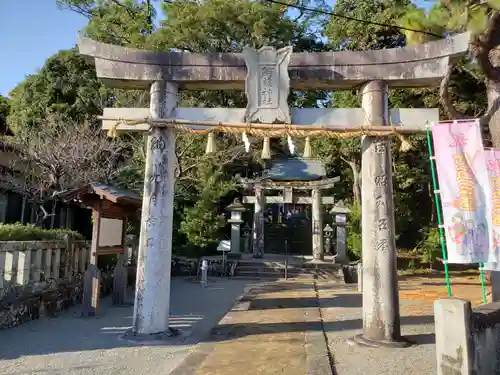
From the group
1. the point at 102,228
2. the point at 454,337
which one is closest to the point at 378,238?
the point at 454,337

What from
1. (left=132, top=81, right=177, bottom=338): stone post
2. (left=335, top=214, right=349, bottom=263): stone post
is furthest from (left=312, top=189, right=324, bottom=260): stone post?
(left=132, top=81, right=177, bottom=338): stone post

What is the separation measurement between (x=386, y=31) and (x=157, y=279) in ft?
53.5

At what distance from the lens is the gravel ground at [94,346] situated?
5.36 meters

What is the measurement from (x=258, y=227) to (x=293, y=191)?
303cm

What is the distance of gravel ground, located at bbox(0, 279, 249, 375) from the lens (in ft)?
17.6

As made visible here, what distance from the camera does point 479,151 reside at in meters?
5.74

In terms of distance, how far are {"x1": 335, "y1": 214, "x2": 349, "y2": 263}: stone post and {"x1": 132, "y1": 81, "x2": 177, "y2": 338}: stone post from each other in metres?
13.9

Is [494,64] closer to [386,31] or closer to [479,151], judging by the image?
[479,151]

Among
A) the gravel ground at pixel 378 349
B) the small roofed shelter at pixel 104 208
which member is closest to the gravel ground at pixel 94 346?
the small roofed shelter at pixel 104 208

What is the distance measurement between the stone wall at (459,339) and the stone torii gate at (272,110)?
2275mm

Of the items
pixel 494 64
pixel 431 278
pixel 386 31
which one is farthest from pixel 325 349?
pixel 386 31

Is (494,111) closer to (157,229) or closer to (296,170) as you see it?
(157,229)

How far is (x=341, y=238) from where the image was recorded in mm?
19938

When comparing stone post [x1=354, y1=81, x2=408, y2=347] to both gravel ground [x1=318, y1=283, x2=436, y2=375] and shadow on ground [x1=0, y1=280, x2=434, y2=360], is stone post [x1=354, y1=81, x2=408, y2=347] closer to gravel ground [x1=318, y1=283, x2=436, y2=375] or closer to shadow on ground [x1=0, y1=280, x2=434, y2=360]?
gravel ground [x1=318, y1=283, x2=436, y2=375]
